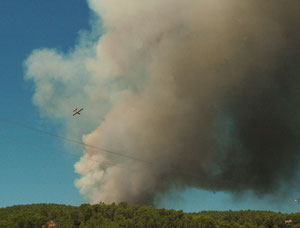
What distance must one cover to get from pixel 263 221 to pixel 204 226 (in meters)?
66.2

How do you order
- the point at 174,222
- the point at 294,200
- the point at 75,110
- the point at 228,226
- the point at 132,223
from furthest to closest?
the point at 174,222
the point at 132,223
the point at 294,200
the point at 228,226
the point at 75,110

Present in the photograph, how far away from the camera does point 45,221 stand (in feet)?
575

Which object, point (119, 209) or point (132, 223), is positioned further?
point (119, 209)

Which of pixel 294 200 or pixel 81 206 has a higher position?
pixel 81 206

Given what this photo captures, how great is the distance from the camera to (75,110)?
325 ft

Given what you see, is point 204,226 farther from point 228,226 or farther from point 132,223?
point 132,223

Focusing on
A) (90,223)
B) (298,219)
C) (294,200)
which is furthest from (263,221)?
(90,223)

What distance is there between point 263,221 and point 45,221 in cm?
Result: 13097

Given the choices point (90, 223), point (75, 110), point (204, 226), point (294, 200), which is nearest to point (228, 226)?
point (204, 226)

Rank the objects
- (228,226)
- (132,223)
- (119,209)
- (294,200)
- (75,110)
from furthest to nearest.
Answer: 1. (119,209)
2. (132,223)
3. (294,200)
4. (228,226)
5. (75,110)

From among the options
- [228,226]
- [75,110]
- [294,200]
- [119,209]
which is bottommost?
[228,226]

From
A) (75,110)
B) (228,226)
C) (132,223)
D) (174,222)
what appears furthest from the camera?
(174,222)

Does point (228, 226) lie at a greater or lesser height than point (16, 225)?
lesser

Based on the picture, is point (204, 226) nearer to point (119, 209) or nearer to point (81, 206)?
point (119, 209)
